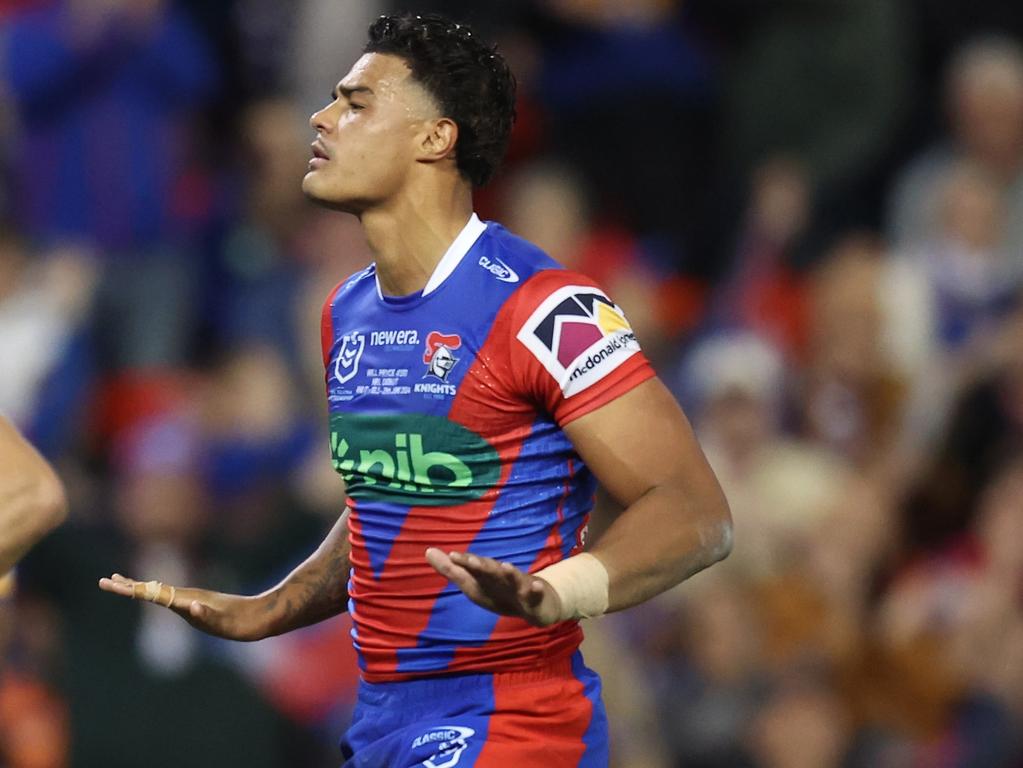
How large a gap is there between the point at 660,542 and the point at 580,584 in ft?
0.91

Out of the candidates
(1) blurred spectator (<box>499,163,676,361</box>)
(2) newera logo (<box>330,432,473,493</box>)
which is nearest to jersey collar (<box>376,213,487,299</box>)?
(2) newera logo (<box>330,432,473,493</box>)

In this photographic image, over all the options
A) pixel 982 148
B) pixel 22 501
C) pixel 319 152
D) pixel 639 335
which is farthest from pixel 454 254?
pixel 982 148

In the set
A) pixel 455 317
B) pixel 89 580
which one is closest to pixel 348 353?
pixel 455 317

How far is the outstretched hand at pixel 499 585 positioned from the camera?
12.3ft

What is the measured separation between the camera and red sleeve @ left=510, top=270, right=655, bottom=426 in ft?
14.3

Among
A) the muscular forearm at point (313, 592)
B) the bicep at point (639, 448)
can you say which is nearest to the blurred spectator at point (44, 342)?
the muscular forearm at point (313, 592)

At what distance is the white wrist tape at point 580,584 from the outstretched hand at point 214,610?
1107 mm

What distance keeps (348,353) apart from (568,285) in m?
0.60

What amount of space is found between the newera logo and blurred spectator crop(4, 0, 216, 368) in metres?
5.40

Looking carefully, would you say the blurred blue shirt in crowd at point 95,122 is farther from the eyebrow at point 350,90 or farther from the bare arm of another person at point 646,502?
the bare arm of another person at point 646,502

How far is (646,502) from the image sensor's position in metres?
4.27

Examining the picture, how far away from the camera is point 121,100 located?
32.9 feet

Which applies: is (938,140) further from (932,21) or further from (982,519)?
(982,519)

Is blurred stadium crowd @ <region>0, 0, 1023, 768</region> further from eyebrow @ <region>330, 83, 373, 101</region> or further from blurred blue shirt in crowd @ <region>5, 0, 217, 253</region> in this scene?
eyebrow @ <region>330, 83, 373, 101</region>
